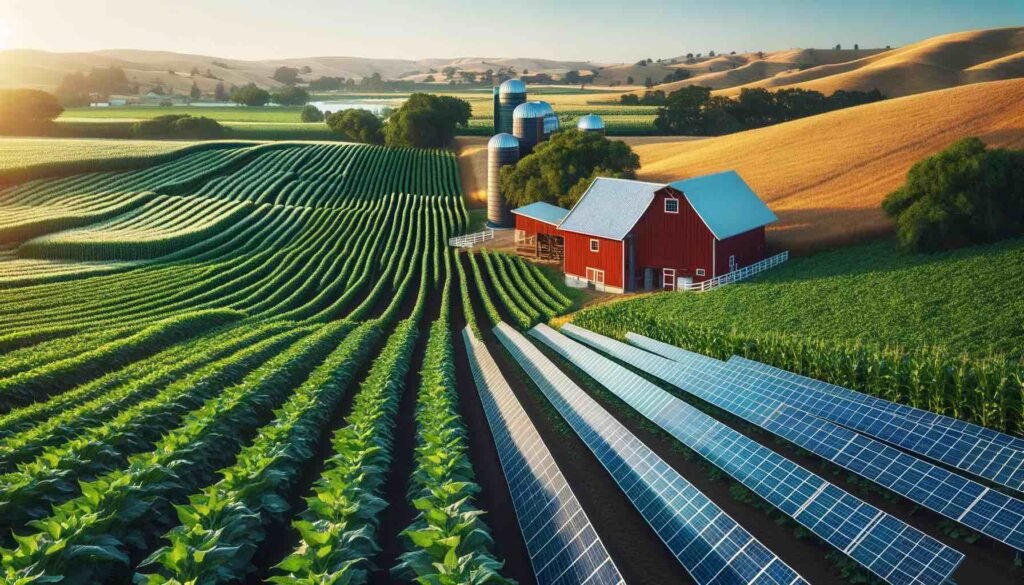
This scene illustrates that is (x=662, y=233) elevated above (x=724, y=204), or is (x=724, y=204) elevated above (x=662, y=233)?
(x=724, y=204)

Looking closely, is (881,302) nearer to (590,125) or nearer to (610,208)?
(610,208)

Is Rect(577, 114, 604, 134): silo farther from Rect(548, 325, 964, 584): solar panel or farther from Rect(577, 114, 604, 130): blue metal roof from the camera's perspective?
Rect(548, 325, 964, 584): solar panel

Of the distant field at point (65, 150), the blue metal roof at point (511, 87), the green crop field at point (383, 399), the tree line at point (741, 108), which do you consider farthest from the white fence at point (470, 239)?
the tree line at point (741, 108)

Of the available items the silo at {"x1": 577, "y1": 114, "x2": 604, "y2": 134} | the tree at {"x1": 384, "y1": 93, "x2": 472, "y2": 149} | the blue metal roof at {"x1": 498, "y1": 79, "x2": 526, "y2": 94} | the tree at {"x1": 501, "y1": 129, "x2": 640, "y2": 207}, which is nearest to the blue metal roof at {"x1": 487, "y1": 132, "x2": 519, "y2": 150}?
the tree at {"x1": 501, "y1": 129, "x2": 640, "y2": 207}

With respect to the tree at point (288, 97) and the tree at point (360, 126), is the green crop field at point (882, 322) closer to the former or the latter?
the tree at point (360, 126)

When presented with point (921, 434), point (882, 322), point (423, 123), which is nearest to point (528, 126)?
point (423, 123)

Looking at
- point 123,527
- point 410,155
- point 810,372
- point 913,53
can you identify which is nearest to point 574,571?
point 123,527
